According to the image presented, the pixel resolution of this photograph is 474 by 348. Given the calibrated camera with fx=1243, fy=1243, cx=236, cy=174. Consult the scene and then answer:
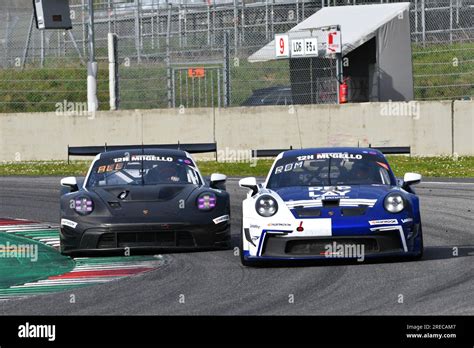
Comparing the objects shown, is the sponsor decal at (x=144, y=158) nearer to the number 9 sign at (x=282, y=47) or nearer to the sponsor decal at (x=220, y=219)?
the sponsor decal at (x=220, y=219)

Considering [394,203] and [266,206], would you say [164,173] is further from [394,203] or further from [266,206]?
[394,203]

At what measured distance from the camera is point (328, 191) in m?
11.7

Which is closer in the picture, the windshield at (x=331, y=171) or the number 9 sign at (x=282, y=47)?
the windshield at (x=331, y=171)

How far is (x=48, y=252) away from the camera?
13.4 meters

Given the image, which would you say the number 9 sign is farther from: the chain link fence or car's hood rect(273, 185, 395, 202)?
car's hood rect(273, 185, 395, 202)

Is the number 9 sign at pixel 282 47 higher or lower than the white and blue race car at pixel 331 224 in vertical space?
higher

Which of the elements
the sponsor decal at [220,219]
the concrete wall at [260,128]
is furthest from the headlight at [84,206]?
the concrete wall at [260,128]

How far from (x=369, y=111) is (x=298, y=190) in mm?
13372

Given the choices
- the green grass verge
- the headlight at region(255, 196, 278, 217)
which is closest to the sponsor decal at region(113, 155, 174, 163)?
the headlight at region(255, 196, 278, 217)

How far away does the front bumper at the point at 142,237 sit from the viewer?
40.5ft

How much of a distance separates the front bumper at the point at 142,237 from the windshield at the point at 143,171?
1.07m

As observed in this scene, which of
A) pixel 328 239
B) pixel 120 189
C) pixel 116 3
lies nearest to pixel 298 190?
pixel 328 239

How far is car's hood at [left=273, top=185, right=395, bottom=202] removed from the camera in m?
11.5
